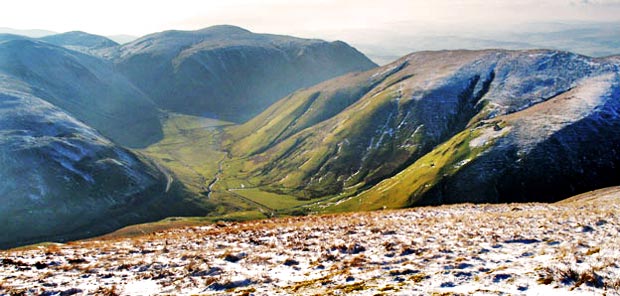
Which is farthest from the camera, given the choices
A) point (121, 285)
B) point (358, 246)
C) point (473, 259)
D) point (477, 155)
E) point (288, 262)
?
point (477, 155)

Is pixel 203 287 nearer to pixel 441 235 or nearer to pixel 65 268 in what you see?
pixel 65 268

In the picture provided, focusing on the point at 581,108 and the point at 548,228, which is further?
the point at 581,108

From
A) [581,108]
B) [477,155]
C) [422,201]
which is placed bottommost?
[422,201]

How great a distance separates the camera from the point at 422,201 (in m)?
169

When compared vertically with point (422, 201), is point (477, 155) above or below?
above

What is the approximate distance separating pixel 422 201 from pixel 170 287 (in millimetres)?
161613

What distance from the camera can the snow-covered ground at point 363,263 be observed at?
1445 centimetres

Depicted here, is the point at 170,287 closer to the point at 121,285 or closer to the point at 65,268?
the point at 121,285

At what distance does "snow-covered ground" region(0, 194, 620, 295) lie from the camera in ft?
47.4

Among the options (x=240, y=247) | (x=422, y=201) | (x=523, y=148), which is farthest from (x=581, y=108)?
(x=240, y=247)

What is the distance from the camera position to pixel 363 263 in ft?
64.7

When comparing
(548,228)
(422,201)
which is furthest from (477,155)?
(548,228)

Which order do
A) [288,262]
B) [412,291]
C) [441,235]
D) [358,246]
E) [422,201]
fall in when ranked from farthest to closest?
1. [422,201]
2. [441,235]
3. [358,246]
4. [288,262]
5. [412,291]

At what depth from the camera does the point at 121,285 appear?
1933 cm
